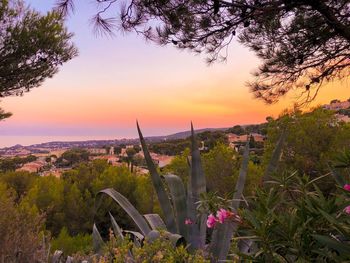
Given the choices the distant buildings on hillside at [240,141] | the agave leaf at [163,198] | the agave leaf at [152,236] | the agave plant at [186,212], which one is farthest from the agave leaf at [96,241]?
the distant buildings on hillside at [240,141]

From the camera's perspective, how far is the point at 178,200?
3986 mm

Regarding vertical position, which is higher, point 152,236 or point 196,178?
point 196,178

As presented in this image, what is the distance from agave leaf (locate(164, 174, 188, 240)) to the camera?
12.9 feet

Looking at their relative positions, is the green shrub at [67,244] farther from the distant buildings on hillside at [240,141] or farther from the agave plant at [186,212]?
the distant buildings on hillside at [240,141]

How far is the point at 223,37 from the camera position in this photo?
6.37 metres

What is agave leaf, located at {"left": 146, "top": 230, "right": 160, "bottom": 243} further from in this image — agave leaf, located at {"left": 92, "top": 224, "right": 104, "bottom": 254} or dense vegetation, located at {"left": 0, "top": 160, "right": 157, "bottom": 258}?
dense vegetation, located at {"left": 0, "top": 160, "right": 157, "bottom": 258}

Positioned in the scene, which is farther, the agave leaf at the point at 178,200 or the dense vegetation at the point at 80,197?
the dense vegetation at the point at 80,197

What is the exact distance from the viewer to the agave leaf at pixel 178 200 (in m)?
3.93

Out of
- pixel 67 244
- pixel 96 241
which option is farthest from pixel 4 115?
pixel 96 241

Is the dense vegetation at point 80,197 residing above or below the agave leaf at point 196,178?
below

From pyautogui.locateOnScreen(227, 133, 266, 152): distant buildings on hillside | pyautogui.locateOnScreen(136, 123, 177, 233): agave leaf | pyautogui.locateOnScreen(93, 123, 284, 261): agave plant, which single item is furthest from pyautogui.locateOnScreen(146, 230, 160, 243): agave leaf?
pyautogui.locateOnScreen(227, 133, 266, 152): distant buildings on hillside

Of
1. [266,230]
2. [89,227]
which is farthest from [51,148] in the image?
[266,230]

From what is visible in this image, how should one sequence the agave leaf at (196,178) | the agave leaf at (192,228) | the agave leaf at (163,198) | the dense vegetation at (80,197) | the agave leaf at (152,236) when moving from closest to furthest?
the agave leaf at (152,236), the agave leaf at (192,228), the agave leaf at (163,198), the agave leaf at (196,178), the dense vegetation at (80,197)

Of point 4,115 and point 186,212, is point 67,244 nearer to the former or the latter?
point 186,212
